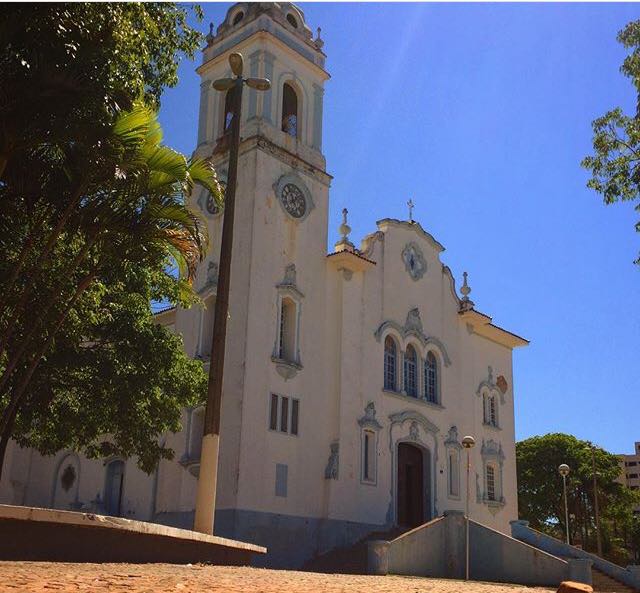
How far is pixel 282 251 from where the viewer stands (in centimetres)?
2631

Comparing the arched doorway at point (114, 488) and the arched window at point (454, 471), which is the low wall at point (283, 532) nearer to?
the arched doorway at point (114, 488)

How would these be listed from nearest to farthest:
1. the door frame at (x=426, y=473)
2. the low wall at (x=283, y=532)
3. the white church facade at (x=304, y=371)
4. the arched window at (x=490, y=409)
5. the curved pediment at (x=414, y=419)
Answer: the low wall at (x=283, y=532) → the white church facade at (x=304, y=371) → the door frame at (x=426, y=473) → the curved pediment at (x=414, y=419) → the arched window at (x=490, y=409)

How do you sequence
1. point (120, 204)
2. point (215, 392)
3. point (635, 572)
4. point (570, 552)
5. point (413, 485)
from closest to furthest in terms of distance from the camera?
point (120, 204) → point (215, 392) → point (635, 572) → point (570, 552) → point (413, 485)

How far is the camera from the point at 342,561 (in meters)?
23.6

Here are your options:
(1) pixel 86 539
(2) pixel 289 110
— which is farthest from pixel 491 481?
(1) pixel 86 539

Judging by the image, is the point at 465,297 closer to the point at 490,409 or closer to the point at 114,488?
the point at 490,409

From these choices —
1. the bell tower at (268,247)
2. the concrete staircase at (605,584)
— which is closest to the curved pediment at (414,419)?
the bell tower at (268,247)

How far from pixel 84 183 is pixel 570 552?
21.8m

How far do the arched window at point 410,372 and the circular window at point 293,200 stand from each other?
677cm

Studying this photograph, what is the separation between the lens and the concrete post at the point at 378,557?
20156 mm

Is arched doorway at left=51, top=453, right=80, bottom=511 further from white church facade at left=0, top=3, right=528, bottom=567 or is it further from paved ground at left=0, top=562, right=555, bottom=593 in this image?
paved ground at left=0, top=562, right=555, bottom=593

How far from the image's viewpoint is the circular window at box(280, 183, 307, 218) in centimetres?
2700

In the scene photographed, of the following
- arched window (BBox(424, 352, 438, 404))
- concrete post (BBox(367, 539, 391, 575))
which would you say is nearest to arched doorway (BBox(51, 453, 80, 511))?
arched window (BBox(424, 352, 438, 404))

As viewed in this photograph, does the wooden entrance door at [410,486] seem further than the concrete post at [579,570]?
Yes
